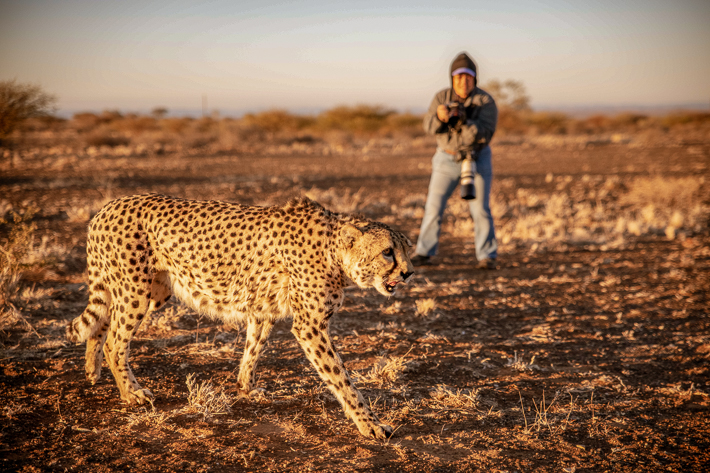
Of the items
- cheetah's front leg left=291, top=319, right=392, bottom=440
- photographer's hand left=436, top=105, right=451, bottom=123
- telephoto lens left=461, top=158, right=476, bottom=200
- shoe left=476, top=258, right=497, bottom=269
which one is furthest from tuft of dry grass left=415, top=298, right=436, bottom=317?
cheetah's front leg left=291, top=319, right=392, bottom=440

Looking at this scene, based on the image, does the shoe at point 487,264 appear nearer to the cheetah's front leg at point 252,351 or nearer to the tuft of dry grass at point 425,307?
the tuft of dry grass at point 425,307

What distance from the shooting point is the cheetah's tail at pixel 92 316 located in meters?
3.55

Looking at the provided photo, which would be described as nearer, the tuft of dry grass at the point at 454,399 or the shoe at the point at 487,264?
the tuft of dry grass at the point at 454,399

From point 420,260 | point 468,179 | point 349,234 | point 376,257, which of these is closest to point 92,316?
point 349,234

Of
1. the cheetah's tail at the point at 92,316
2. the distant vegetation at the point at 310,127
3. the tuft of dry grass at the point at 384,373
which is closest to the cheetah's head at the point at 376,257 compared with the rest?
the tuft of dry grass at the point at 384,373

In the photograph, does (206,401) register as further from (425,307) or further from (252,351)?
(425,307)

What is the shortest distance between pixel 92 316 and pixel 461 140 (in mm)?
4472

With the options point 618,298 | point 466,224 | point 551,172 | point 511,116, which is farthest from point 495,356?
point 511,116

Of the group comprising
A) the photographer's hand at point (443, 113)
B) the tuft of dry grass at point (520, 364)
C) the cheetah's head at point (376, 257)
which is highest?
the photographer's hand at point (443, 113)

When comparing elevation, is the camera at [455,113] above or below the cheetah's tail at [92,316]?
above

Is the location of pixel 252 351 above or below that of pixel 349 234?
below

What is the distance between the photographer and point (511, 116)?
44219 millimetres

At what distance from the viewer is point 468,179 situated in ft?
20.4

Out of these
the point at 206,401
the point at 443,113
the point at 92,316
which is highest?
the point at 443,113
